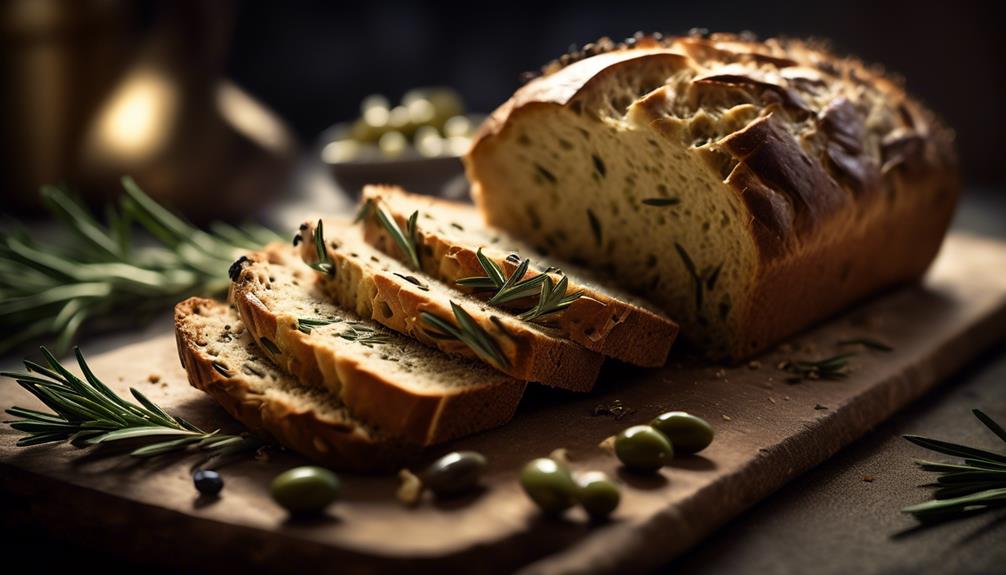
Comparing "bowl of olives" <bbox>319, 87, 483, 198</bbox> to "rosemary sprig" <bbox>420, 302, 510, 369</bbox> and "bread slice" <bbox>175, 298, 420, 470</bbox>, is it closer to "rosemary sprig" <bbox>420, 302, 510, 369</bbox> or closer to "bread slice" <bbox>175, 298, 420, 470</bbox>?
"bread slice" <bbox>175, 298, 420, 470</bbox>

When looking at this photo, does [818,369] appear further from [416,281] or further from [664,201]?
[416,281]

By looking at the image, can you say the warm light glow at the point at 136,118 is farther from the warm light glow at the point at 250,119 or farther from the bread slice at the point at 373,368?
the bread slice at the point at 373,368

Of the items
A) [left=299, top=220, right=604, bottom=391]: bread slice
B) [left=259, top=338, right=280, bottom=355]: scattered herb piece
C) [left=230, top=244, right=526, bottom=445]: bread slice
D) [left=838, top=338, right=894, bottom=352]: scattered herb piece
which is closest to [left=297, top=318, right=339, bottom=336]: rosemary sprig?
[left=230, top=244, right=526, bottom=445]: bread slice

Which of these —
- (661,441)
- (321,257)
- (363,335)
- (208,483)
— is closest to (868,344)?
(661,441)

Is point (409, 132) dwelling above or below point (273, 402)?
above

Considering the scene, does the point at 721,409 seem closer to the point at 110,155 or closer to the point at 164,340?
the point at 164,340

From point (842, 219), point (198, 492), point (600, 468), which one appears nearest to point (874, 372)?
point (842, 219)

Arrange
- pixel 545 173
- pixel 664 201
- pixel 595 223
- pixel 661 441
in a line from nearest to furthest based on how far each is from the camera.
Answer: pixel 661 441 → pixel 664 201 → pixel 595 223 → pixel 545 173
